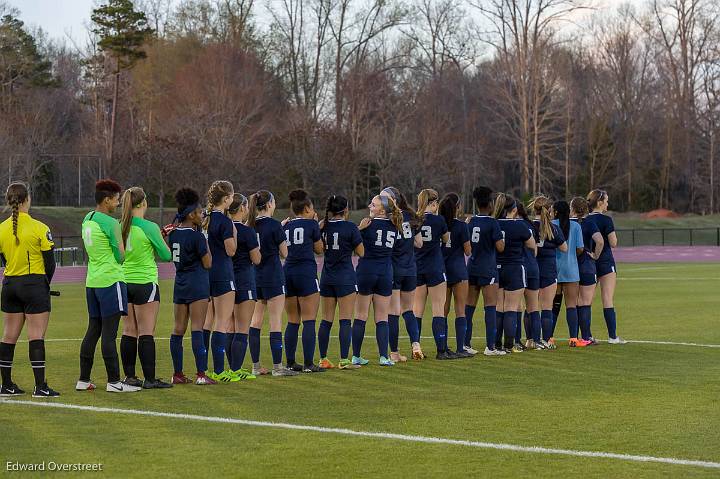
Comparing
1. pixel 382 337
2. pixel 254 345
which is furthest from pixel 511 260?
pixel 254 345

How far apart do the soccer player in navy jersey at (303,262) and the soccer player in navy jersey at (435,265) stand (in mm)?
1667

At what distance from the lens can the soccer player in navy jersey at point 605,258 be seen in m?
14.6

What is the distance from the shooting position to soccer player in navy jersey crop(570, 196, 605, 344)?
47.9 feet

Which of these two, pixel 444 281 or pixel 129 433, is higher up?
pixel 444 281

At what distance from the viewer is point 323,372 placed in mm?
12188

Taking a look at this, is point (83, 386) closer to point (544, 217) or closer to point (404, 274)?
point (404, 274)

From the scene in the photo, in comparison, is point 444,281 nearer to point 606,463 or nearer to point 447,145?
point 606,463

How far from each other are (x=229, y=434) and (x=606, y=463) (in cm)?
299

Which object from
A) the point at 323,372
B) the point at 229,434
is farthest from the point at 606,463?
the point at 323,372

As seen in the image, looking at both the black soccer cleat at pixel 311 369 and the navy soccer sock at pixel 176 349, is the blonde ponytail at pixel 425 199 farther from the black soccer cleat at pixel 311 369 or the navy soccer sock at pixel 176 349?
the navy soccer sock at pixel 176 349

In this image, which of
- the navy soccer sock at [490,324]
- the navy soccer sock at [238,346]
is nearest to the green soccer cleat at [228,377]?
the navy soccer sock at [238,346]

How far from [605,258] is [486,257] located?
7.43ft

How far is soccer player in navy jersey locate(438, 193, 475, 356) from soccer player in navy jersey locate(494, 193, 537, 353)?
1.87 feet

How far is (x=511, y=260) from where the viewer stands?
13.8 m
